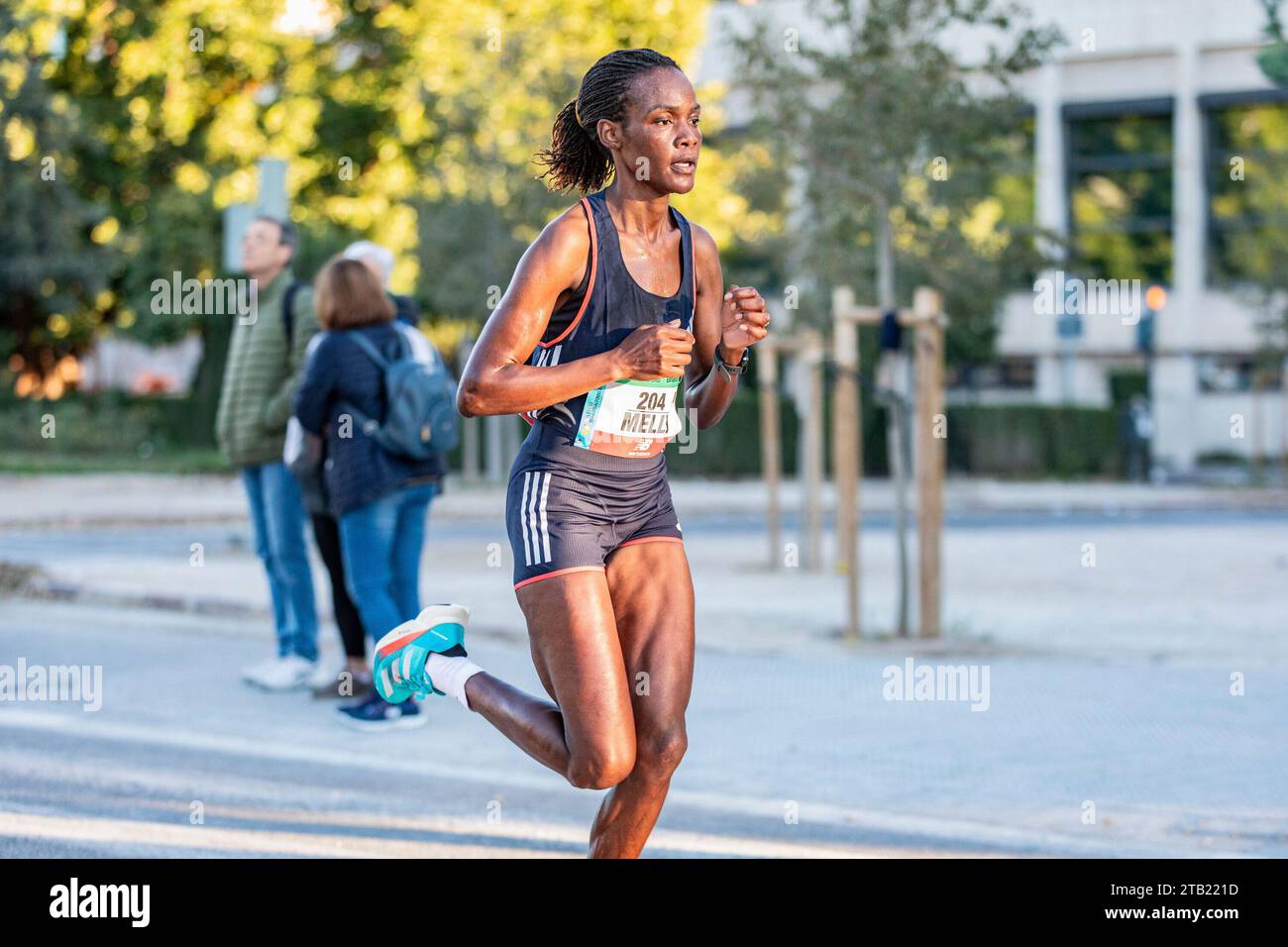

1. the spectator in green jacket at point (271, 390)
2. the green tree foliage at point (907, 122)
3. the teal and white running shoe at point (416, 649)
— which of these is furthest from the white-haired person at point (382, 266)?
the green tree foliage at point (907, 122)

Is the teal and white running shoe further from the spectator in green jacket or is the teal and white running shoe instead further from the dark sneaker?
the spectator in green jacket

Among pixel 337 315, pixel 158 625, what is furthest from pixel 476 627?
pixel 337 315

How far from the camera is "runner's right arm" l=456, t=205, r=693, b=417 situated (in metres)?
3.95

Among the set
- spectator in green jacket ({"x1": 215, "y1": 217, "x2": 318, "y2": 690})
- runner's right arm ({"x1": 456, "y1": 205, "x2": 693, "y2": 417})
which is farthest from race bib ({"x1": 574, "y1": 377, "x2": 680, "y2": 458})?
spectator in green jacket ({"x1": 215, "y1": 217, "x2": 318, "y2": 690})

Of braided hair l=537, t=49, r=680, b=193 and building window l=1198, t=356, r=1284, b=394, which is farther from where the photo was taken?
building window l=1198, t=356, r=1284, b=394

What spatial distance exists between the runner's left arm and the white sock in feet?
2.81

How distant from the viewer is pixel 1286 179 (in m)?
30.2

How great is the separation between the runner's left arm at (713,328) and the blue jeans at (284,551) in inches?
159

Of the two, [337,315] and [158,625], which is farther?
[158,625]

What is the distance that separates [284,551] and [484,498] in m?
17.1

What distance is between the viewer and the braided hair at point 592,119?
4191 mm

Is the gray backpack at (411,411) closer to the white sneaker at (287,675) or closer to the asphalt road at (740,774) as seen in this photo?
the asphalt road at (740,774)
